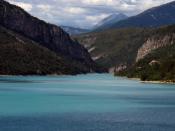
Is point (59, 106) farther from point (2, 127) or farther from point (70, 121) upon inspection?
point (2, 127)

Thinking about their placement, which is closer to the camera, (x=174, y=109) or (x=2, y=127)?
(x=2, y=127)

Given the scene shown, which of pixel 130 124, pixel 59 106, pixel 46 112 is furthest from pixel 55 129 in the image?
pixel 59 106

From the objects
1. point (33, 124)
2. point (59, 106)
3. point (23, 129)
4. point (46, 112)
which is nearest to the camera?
point (23, 129)

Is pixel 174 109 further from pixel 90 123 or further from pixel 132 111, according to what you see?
pixel 90 123

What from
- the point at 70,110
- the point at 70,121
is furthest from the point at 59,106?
the point at 70,121

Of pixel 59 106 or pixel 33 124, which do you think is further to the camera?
pixel 59 106

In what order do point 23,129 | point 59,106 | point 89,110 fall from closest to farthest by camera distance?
point 23,129
point 89,110
point 59,106

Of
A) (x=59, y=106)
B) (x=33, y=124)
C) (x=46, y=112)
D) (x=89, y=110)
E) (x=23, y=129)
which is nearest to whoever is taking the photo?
(x=23, y=129)

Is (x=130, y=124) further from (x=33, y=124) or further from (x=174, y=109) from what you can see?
(x=174, y=109)

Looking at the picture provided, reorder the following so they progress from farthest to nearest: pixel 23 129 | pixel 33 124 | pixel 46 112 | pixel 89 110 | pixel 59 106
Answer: pixel 59 106, pixel 89 110, pixel 46 112, pixel 33 124, pixel 23 129
